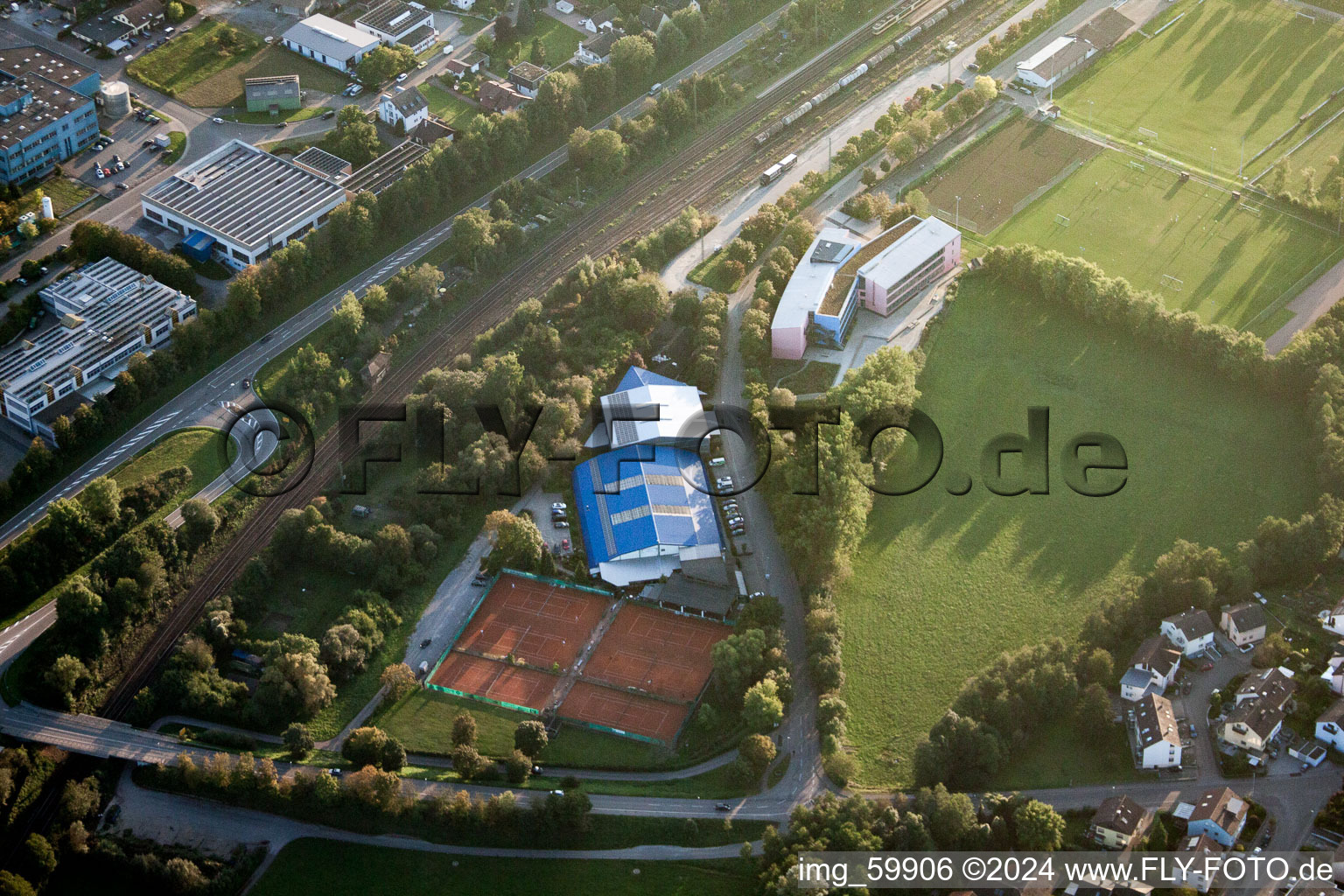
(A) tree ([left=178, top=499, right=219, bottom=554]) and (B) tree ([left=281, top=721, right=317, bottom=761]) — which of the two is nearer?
(B) tree ([left=281, top=721, right=317, bottom=761])

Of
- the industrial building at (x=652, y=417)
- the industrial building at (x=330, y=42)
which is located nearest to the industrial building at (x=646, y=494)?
the industrial building at (x=652, y=417)

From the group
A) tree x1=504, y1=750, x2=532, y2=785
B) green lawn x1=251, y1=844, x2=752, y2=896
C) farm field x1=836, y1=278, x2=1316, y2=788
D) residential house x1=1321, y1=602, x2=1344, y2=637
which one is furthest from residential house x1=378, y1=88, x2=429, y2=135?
residential house x1=1321, y1=602, x2=1344, y2=637

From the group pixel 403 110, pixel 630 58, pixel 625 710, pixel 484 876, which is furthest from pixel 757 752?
pixel 630 58

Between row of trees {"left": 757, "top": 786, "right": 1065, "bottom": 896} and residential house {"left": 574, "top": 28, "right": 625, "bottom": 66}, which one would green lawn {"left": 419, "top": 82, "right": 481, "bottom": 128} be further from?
row of trees {"left": 757, "top": 786, "right": 1065, "bottom": 896}

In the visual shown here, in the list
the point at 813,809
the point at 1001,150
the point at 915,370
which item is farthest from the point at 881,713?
the point at 1001,150

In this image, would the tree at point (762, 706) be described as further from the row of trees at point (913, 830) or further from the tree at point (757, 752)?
the row of trees at point (913, 830)

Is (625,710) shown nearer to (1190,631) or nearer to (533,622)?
(533,622)

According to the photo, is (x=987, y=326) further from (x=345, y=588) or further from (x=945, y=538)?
(x=345, y=588)
